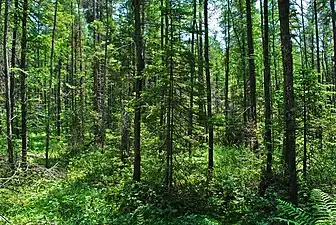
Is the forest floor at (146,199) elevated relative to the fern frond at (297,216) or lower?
lower

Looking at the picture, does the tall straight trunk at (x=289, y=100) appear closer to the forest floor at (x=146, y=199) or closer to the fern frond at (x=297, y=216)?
the forest floor at (x=146, y=199)

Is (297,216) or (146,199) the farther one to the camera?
(146,199)

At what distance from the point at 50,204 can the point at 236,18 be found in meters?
Result: 16.8

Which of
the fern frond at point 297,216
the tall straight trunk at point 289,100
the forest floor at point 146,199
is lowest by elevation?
the forest floor at point 146,199

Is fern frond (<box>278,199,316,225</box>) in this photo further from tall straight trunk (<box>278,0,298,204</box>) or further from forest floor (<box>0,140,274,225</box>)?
forest floor (<box>0,140,274,225</box>)

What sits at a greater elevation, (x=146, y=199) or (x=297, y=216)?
(x=297, y=216)

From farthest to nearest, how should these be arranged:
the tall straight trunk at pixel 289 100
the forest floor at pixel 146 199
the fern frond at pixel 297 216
Result: the forest floor at pixel 146 199 → the tall straight trunk at pixel 289 100 → the fern frond at pixel 297 216

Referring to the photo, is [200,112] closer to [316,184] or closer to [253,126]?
[253,126]

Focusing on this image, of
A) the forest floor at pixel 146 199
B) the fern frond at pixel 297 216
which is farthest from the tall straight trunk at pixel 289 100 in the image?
the fern frond at pixel 297 216

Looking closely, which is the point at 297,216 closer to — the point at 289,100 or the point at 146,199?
the point at 289,100

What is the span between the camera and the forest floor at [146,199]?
8.62 m

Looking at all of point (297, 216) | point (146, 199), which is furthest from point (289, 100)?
point (146, 199)

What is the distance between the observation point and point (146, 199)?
9797mm

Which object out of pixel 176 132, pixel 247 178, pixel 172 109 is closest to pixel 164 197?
pixel 176 132
